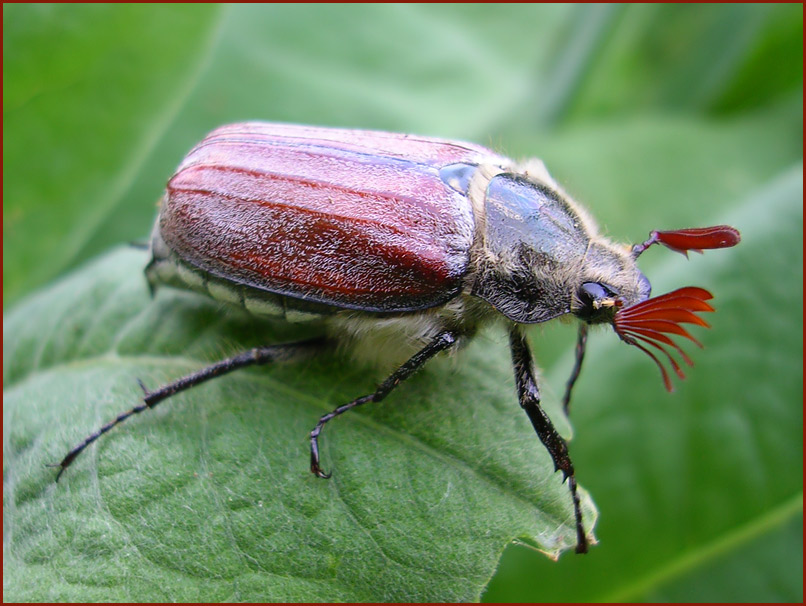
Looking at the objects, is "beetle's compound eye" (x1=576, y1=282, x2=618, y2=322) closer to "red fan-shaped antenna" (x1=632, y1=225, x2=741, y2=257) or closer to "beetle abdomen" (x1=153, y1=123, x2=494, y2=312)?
"red fan-shaped antenna" (x1=632, y1=225, x2=741, y2=257)

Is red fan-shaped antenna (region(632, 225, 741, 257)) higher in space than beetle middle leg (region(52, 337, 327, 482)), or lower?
higher

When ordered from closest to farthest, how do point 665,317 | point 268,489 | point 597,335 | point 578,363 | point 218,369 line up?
1. point 268,489
2. point 665,317
3. point 218,369
4. point 578,363
5. point 597,335

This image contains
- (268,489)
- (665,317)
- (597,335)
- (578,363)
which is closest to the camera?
(268,489)

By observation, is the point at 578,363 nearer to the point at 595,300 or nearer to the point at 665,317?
the point at 595,300

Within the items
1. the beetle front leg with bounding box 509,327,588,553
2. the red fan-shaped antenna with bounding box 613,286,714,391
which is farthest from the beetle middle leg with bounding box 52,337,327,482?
the red fan-shaped antenna with bounding box 613,286,714,391

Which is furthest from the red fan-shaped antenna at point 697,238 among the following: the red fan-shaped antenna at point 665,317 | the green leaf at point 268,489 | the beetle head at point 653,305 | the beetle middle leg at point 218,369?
the beetle middle leg at point 218,369

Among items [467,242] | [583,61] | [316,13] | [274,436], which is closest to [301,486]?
[274,436]

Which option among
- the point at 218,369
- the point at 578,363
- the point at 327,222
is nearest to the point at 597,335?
the point at 578,363

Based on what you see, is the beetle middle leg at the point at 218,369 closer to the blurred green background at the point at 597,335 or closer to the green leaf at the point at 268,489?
the green leaf at the point at 268,489
